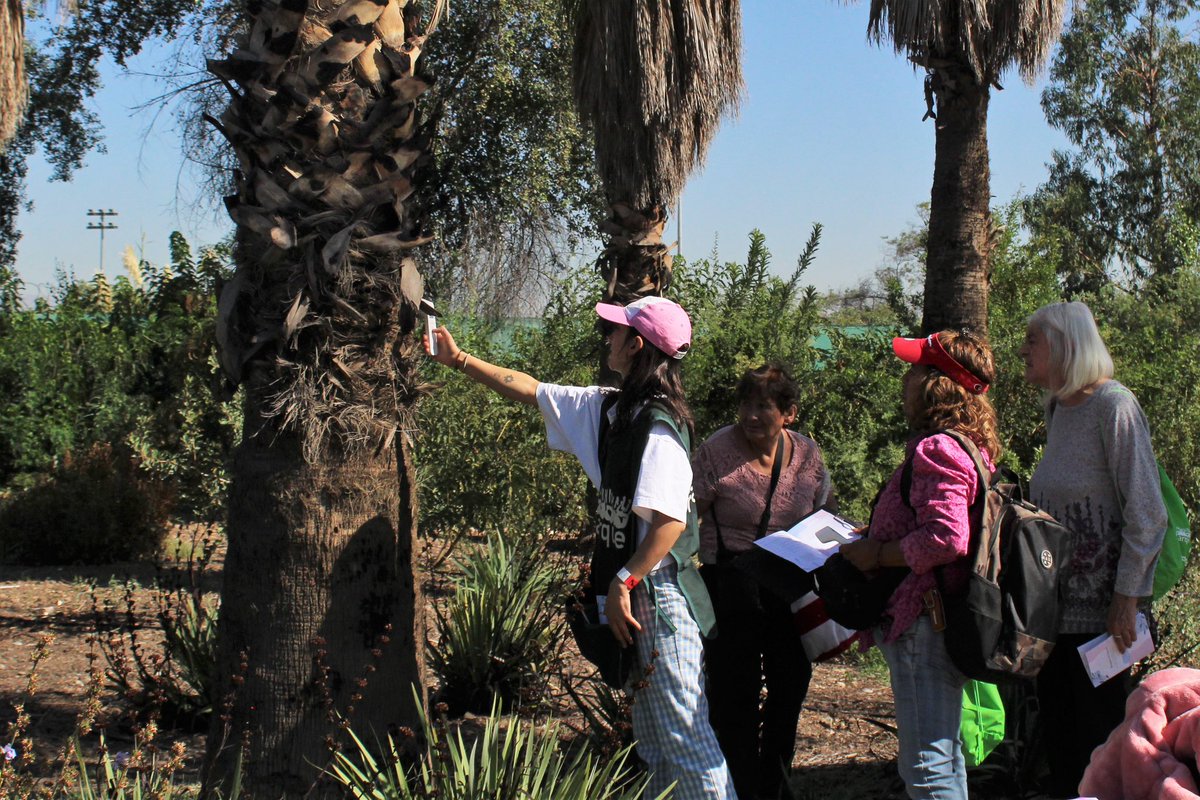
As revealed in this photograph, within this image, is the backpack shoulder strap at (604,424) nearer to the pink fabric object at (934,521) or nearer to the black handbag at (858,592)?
the black handbag at (858,592)

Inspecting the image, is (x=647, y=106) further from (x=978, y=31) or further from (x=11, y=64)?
(x=11, y=64)

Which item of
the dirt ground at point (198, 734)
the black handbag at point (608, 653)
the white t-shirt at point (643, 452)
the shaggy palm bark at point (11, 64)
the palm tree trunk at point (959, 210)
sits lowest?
the dirt ground at point (198, 734)

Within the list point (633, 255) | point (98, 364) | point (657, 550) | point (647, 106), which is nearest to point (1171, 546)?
point (657, 550)

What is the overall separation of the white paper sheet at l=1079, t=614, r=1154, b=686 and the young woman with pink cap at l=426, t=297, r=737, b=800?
124cm

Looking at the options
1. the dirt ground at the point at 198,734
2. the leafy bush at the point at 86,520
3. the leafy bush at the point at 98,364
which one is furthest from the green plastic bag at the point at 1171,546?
the leafy bush at the point at 98,364

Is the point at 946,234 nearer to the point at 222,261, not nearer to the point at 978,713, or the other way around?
the point at 978,713

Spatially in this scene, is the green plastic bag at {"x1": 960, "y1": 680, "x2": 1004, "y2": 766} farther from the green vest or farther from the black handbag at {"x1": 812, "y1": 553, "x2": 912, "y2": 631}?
the green vest

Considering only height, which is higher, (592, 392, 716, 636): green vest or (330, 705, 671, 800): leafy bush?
(592, 392, 716, 636): green vest

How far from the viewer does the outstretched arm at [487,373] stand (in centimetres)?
374

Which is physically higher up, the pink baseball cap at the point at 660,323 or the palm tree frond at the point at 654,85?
the palm tree frond at the point at 654,85

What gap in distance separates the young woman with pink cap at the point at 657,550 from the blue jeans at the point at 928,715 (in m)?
0.57

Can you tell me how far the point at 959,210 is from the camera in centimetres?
743

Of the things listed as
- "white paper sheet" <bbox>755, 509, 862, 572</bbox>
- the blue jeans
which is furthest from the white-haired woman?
"white paper sheet" <bbox>755, 509, 862, 572</bbox>

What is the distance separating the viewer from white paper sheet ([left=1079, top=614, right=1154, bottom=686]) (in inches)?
146
